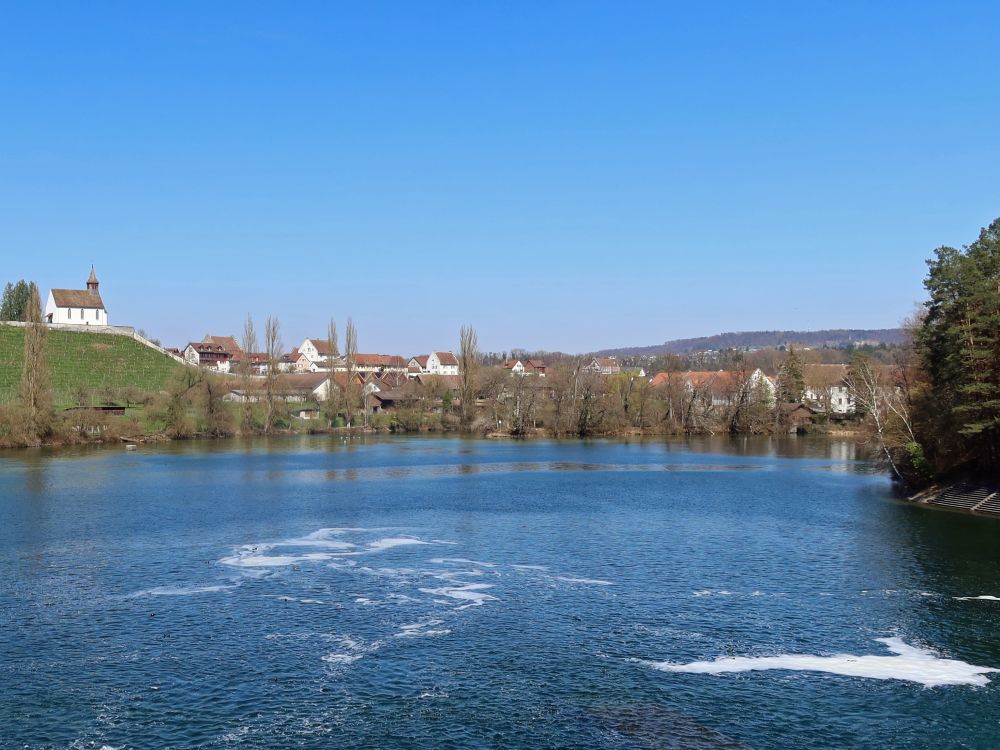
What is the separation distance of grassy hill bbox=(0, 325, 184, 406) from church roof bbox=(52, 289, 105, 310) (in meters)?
12.1

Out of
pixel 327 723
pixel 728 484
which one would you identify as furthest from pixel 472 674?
pixel 728 484

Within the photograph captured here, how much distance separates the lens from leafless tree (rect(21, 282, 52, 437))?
283 ft

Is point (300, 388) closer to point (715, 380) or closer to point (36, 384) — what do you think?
point (36, 384)

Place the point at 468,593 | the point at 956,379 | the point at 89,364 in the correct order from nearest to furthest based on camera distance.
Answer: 1. the point at 468,593
2. the point at 956,379
3. the point at 89,364

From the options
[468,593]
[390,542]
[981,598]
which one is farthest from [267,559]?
[981,598]

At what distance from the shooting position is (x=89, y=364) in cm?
12325

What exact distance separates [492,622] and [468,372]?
97.4 m

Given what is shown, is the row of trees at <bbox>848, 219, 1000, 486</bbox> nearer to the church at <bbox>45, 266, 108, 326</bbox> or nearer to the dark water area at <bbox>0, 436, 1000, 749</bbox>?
the dark water area at <bbox>0, 436, 1000, 749</bbox>

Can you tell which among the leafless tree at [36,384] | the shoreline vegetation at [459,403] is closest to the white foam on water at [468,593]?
the shoreline vegetation at [459,403]

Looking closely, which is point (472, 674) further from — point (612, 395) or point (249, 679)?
point (612, 395)

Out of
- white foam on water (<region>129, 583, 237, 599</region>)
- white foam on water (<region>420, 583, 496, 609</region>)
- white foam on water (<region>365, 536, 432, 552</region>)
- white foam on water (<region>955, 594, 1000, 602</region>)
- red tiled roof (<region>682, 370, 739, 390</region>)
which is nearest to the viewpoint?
white foam on water (<region>420, 583, 496, 609</region>)

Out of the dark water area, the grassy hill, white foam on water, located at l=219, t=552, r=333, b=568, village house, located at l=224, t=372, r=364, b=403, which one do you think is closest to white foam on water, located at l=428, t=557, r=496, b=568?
the dark water area

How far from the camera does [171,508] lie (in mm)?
49219

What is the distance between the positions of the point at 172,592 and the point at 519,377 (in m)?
95.8
